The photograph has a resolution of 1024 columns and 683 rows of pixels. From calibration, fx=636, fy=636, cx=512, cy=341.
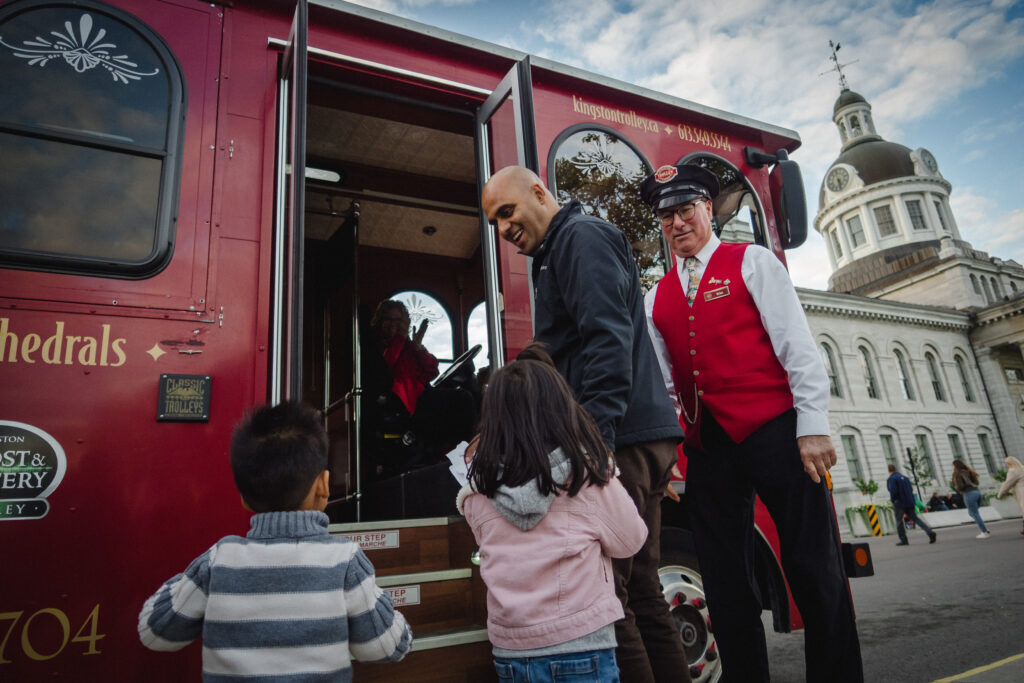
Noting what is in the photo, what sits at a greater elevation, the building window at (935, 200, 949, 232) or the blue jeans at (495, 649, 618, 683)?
the building window at (935, 200, 949, 232)

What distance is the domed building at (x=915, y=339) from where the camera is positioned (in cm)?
3200

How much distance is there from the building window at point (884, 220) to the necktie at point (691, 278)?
6242 cm

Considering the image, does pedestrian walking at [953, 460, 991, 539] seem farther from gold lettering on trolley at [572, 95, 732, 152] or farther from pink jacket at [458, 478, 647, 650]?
pink jacket at [458, 478, 647, 650]

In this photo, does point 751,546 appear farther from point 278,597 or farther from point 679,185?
point 278,597

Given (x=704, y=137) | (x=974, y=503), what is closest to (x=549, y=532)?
(x=704, y=137)

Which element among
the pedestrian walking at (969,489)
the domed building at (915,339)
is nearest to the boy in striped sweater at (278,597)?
the pedestrian walking at (969,489)

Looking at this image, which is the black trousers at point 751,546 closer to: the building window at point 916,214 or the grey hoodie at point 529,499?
the grey hoodie at point 529,499

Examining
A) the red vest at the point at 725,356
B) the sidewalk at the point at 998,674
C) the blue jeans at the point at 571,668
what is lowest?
the sidewalk at the point at 998,674

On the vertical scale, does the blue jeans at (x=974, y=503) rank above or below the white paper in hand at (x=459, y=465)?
below

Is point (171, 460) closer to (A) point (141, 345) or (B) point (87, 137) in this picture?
(A) point (141, 345)

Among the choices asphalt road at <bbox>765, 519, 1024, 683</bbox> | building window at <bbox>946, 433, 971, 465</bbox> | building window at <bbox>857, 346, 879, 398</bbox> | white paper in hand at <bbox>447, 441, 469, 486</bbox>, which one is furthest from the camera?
building window at <bbox>946, 433, 971, 465</bbox>

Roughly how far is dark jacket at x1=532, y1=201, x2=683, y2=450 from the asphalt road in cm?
208

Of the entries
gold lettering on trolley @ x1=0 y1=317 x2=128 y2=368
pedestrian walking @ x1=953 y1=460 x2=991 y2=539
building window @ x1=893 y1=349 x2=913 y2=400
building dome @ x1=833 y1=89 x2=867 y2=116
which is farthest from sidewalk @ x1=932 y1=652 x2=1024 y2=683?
building dome @ x1=833 y1=89 x2=867 y2=116

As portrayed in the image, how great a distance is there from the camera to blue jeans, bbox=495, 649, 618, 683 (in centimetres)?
154
